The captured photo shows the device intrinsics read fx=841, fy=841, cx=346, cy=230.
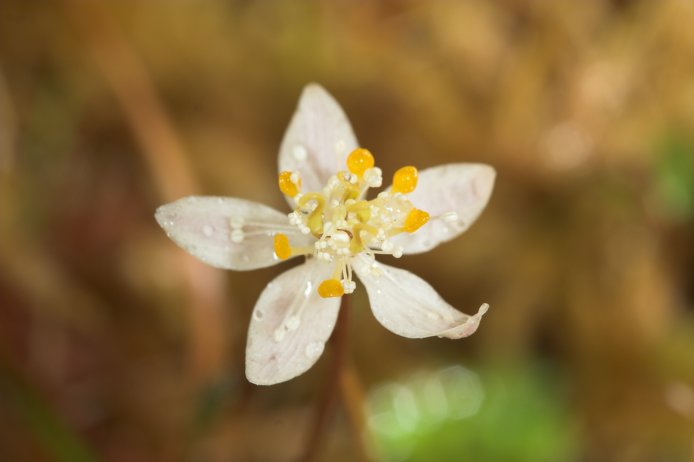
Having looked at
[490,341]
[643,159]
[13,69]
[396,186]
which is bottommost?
[490,341]

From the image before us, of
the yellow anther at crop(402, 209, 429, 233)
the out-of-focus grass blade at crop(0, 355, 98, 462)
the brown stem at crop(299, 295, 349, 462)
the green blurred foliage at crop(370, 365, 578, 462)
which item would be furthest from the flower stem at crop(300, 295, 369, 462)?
the out-of-focus grass blade at crop(0, 355, 98, 462)

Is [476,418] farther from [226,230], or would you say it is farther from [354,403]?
[226,230]

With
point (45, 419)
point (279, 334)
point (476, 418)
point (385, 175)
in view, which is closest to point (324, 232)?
point (279, 334)

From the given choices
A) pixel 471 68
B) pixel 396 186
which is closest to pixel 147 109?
pixel 471 68

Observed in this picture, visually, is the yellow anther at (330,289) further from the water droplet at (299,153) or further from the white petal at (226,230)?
the water droplet at (299,153)

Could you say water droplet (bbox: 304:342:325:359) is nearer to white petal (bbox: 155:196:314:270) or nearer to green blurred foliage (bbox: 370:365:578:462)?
white petal (bbox: 155:196:314:270)

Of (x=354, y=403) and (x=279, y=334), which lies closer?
(x=279, y=334)

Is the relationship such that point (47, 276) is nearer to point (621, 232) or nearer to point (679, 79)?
point (621, 232)

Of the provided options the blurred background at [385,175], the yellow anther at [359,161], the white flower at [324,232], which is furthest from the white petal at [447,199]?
the blurred background at [385,175]
